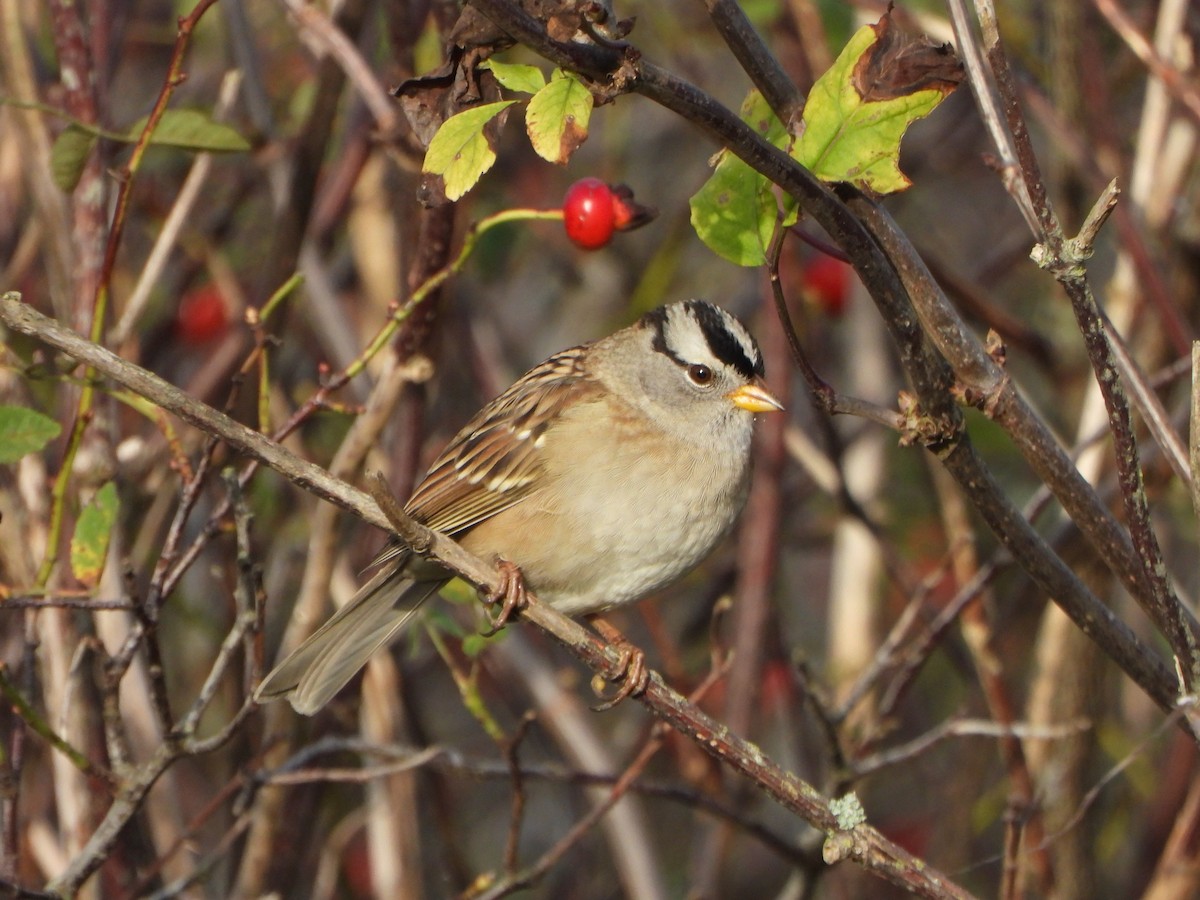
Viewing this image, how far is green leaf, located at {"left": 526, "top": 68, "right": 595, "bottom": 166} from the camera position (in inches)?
50.9

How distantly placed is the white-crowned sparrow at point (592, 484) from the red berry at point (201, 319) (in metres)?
1.02

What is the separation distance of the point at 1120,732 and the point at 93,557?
8.48ft

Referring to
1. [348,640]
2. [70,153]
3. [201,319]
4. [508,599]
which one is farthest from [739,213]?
[201,319]

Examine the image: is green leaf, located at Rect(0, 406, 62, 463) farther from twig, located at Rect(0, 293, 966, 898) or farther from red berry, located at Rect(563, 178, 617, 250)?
red berry, located at Rect(563, 178, 617, 250)

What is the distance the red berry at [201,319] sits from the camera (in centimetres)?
330

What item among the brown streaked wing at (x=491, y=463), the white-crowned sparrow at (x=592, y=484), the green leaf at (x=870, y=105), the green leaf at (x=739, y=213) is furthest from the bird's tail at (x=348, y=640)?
the green leaf at (x=870, y=105)

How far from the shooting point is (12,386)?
2.15m

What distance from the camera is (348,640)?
7.50 ft

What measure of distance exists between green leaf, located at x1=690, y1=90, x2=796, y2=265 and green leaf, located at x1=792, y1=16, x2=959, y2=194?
62 millimetres

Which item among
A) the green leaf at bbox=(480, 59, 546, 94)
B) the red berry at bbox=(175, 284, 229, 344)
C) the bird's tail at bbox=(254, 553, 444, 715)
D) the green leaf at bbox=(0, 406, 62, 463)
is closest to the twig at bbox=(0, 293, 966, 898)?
the green leaf at bbox=(0, 406, 62, 463)

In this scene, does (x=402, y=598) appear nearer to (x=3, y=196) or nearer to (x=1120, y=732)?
(x=3, y=196)

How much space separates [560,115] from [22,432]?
701 mm

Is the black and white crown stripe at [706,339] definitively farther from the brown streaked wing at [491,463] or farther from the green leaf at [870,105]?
the green leaf at [870,105]

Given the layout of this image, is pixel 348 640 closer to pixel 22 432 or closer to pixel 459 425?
pixel 22 432
